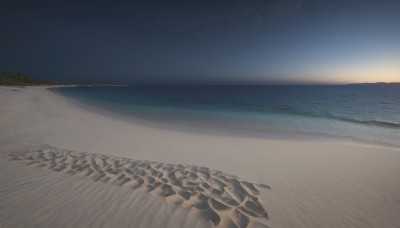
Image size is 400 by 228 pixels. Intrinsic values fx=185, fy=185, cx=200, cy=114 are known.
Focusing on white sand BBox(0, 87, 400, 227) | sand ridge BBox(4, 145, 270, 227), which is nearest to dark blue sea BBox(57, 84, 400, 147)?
white sand BBox(0, 87, 400, 227)

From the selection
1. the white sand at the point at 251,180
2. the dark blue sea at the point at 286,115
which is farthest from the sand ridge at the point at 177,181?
the dark blue sea at the point at 286,115

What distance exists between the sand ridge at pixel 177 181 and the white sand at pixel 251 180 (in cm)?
25

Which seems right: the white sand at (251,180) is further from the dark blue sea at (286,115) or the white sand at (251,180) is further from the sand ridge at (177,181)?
the dark blue sea at (286,115)

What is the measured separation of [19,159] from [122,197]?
4351mm

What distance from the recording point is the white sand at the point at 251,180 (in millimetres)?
3582

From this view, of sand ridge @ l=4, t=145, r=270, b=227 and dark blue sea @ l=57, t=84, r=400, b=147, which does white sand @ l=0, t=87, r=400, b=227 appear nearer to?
sand ridge @ l=4, t=145, r=270, b=227

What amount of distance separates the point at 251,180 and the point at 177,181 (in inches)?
80.6

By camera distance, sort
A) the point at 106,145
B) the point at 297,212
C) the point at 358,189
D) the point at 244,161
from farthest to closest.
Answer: the point at 106,145 < the point at 244,161 < the point at 358,189 < the point at 297,212

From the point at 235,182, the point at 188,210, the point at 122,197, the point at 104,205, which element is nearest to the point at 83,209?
the point at 104,205

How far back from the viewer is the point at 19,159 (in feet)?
18.9

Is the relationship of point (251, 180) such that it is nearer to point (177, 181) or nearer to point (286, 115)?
point (177, 181)

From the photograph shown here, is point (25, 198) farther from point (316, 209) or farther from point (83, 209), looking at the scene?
point (316, 209)

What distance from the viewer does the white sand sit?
3582 mm

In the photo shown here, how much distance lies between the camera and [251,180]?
16.8 ft
